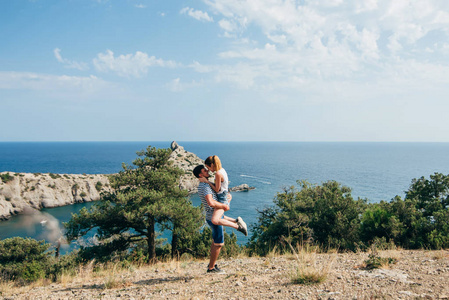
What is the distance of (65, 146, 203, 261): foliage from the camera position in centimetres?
1636

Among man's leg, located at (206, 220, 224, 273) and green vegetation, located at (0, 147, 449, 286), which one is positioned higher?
man's leg, located at (206, 220, 224, 273)

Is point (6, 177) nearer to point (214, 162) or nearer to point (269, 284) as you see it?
point (214, 162)

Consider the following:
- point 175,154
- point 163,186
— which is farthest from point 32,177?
point 163,186

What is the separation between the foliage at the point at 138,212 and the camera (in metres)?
16.4

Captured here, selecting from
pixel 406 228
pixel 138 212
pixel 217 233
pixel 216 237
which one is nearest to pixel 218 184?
pixel 217 233

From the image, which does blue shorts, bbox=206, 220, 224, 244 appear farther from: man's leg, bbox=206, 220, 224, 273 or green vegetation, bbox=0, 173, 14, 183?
green vegetation, bbox=0, 173, 14, 183

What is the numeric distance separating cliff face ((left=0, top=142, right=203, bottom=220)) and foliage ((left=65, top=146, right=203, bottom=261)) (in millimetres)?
36715

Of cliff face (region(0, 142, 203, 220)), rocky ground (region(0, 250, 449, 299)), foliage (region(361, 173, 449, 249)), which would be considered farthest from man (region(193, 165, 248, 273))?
cliff face (region(0, 142, 203, 220))

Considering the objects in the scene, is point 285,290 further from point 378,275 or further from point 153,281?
point 153,281

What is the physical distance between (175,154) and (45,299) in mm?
111733

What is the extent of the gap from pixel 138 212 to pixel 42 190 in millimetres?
63478

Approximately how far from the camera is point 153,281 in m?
6.75

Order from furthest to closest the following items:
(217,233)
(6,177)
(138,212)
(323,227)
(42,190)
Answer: (42,190) < (6,177) < (138,212) < (323,227) < (217,233)

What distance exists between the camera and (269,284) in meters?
5.70
